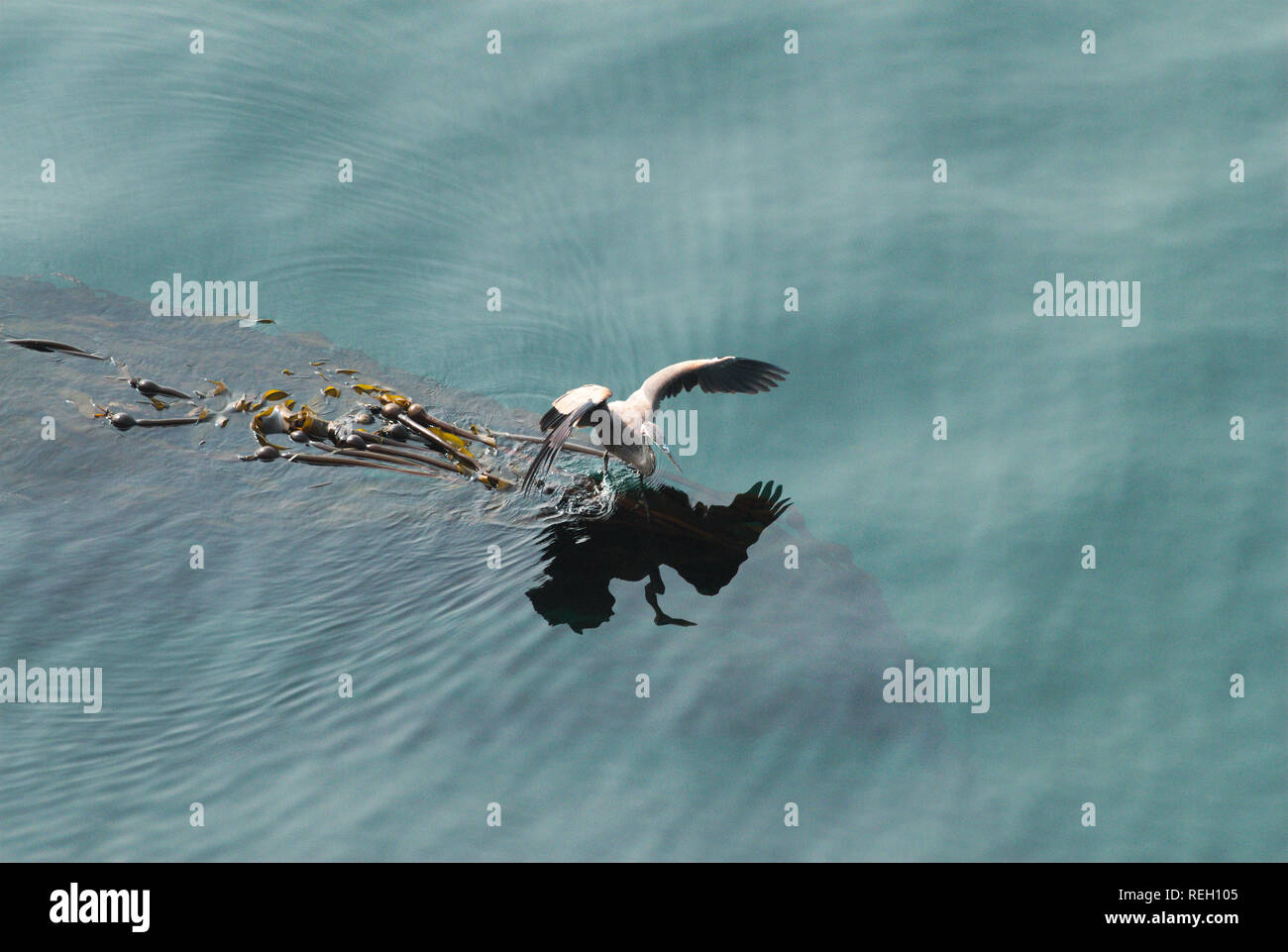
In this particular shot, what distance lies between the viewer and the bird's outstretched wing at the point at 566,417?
9312 millimetres

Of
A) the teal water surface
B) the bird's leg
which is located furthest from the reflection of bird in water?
the teal water surface

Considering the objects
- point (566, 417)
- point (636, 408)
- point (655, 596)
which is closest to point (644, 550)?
point (655, 596)

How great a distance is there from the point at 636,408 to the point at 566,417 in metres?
0.58

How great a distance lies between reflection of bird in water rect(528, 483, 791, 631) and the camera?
9344 mm

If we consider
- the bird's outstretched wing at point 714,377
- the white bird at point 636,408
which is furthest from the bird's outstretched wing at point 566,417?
the bird's outstretched wing at point 714,377

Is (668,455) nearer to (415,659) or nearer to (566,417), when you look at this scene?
(566,417)

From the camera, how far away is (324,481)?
32.3 ft

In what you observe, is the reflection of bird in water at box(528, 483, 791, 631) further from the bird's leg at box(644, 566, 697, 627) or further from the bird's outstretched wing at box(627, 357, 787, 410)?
the bird's outstretched wing at box(627, 357, 787, 410)

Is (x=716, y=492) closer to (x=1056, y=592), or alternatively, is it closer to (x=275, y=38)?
(x=1056, y=592)

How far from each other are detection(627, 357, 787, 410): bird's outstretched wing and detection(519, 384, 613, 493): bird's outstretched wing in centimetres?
53

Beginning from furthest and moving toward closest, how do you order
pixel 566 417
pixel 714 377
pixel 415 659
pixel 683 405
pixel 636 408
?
1. pixel 683 405
2. pixel 714 377
3. pixel 636 408
4. pixel 566 417
5. pixel 415 659

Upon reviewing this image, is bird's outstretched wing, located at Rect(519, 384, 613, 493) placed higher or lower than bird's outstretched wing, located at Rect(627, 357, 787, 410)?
A: lower

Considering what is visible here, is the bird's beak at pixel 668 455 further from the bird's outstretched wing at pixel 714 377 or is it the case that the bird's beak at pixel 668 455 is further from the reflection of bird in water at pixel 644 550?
the bird's outstretched wing at pixel 714 377

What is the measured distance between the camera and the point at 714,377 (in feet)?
33.4
